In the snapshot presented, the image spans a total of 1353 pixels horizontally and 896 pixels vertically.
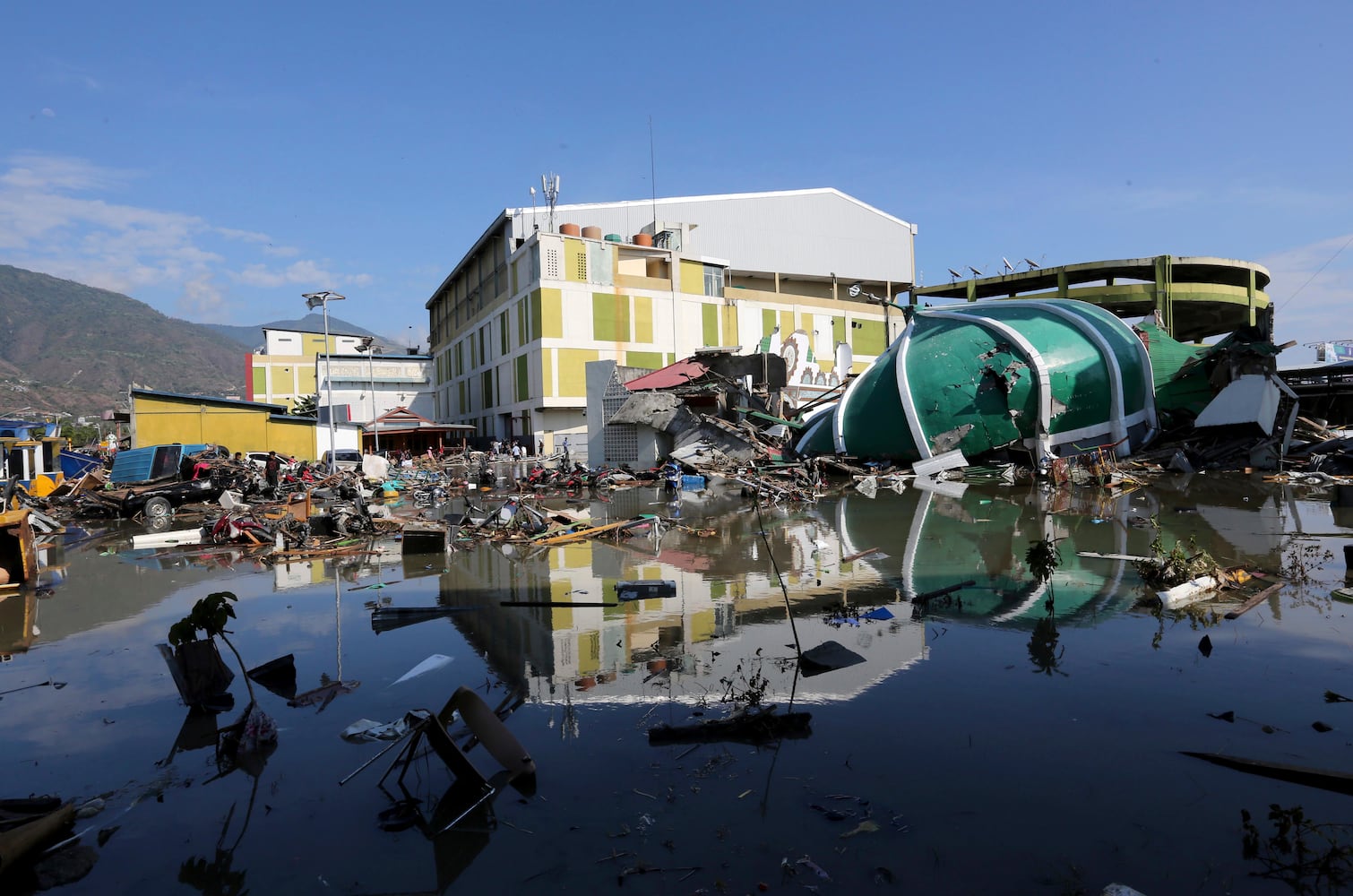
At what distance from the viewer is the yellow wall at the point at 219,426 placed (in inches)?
1006

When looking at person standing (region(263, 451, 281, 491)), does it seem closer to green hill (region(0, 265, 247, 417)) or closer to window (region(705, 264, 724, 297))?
window (region(705, 264, 724, 297))

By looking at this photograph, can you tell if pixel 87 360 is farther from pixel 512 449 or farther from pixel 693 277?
pixel 693 277

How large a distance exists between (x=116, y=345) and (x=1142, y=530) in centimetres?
19995

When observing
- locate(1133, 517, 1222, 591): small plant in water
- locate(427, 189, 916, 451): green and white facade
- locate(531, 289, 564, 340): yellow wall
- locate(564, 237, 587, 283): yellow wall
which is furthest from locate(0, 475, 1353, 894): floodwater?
locate(564, 237, 587, 283): yellow wall

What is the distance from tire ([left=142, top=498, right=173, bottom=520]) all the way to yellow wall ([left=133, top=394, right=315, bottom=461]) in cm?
998

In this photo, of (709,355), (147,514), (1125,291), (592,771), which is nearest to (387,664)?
(592,771)

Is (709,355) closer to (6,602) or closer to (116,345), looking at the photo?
(6,602)

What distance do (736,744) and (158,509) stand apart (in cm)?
1649

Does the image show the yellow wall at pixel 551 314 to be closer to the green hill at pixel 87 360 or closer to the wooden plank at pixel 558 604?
the wooden plank at pixel 558 604

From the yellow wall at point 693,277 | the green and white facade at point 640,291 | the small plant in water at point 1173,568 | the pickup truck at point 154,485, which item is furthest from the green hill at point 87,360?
the small plant in water at point 1173,568

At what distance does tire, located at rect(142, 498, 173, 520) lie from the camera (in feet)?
51.6

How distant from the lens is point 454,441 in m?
50.1

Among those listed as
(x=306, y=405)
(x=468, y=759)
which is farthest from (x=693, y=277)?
(x=468, y=759)

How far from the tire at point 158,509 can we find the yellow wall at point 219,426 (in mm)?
9980
